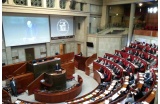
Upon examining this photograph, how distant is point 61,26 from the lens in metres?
14.2

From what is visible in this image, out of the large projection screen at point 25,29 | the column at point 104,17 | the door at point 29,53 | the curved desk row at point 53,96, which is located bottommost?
the curved desk row at point 53,96

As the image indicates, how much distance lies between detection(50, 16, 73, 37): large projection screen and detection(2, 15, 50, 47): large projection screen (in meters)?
0.66

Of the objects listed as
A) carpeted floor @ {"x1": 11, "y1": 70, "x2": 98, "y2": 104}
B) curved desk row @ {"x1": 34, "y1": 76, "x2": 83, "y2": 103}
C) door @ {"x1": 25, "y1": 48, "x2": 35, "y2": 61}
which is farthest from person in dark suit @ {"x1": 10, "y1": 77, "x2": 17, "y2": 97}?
door @ {"x1": 25, "y1": 48, "x2": 35, "y2": 61}

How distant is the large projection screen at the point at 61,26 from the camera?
44.4 feet

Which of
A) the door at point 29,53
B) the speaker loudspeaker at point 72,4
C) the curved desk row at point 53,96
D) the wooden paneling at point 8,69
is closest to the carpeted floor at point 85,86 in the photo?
the curved desk row at point 53,96

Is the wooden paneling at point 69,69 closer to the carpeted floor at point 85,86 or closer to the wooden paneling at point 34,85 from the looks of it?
the carpeted floor at point 85,86

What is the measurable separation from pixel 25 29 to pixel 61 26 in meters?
3.63

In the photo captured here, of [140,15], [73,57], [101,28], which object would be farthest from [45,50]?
[140,15]

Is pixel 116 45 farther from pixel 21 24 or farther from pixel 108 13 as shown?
pixel 21 24

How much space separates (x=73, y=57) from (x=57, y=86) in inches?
206

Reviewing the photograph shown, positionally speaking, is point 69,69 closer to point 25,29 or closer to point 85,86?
point 85,86

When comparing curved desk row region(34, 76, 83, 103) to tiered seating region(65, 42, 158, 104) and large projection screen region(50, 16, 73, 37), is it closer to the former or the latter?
tiered seating region(65, 42, 158, 104)

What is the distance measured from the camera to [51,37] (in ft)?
44.5

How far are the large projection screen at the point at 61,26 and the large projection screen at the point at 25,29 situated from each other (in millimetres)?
664
